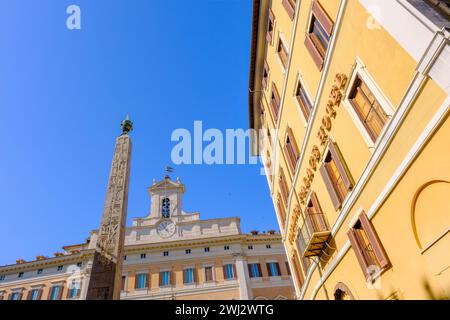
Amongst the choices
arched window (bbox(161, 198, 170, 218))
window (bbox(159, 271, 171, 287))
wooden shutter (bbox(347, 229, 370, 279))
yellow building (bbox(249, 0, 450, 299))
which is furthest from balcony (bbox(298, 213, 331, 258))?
arched window (bbox(161, 198, 170, 218))

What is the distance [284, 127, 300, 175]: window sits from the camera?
37.0 feet

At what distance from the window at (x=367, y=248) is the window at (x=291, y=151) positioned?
4.17 m

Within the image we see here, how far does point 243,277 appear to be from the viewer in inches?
1028

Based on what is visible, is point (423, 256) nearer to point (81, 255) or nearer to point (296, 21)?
point (296, 21)

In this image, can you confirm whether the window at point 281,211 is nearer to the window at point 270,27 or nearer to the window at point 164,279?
the window at point 270,27

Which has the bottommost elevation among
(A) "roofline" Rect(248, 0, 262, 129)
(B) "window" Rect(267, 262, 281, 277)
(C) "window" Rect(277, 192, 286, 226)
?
(C) "window" Rect(277, 192, 286, 226)

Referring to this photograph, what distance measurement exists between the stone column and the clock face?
23.3 feet

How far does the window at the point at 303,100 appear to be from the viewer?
993 centimetres

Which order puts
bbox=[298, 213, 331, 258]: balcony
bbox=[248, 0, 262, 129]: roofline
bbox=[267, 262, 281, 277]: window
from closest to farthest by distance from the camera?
bbox=[298, 213, 331, 258]: balcony, bbox=[248, 0, 262, 129]: roofline, bbox=[267, 262, 281, 277]: window

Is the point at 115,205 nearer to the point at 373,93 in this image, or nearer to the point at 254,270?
the point at 373,93

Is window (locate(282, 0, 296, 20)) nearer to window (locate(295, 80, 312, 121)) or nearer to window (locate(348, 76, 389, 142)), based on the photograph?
window (locate(295, 80, 312, 121))

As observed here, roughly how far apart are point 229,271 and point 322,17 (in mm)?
23430

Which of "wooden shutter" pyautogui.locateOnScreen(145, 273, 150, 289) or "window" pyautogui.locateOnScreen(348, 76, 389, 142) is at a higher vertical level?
"wooden shutter" pyautogui.locateOnScreen(145, 273, 150, 289)
